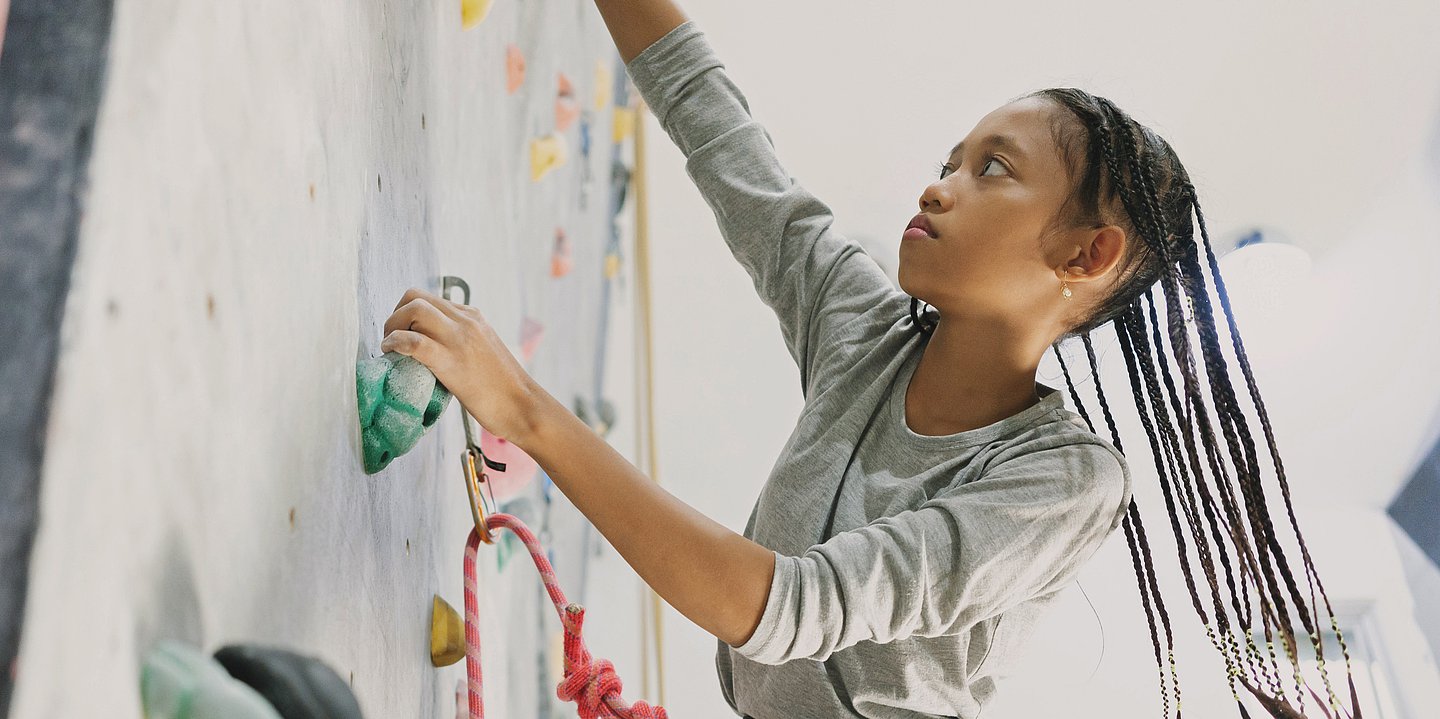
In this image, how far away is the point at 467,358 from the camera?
58 cm

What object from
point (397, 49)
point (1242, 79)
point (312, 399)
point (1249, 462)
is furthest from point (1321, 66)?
point (312, 399)

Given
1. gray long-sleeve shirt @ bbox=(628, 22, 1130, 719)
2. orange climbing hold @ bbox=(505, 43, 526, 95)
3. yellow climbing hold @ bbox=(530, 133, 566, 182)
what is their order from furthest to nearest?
yellow climbing hold @ bbox=(530, 133, 566, 182)
orange climbing hold @ bbox=(505, 43, 526, 95)
gray long-sleeve shirt @ bbox=(628, 22, 1130, 719)

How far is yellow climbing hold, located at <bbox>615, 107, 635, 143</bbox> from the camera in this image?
204 cm

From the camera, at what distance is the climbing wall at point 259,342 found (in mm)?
320

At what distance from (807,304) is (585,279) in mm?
803

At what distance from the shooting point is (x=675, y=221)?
2.31m

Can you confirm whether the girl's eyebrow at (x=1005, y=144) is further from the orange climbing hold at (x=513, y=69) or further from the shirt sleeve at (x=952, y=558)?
the orange climbing hold at (x=513, y=69)

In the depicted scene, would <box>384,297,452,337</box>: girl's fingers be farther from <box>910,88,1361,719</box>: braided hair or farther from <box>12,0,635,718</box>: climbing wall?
<box>910,88,1361,719</box>: braided hair

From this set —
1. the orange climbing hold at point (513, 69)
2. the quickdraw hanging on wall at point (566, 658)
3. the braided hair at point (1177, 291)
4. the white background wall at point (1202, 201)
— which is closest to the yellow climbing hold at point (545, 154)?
the orange climbing hold at point (513, 69)

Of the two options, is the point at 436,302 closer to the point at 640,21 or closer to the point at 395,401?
the point at 395,401

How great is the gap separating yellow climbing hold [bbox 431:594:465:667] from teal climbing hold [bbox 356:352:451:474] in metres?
0.23

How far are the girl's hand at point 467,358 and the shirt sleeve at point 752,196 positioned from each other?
0.39 m

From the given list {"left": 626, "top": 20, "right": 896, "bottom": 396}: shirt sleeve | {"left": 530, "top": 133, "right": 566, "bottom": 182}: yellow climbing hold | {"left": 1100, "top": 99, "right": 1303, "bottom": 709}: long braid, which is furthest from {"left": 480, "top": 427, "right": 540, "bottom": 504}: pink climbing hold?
{"left": 1100, "top": 99, "right": 1303, "bottom": 709}: long braid

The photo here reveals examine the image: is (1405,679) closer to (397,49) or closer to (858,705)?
(858,705)
